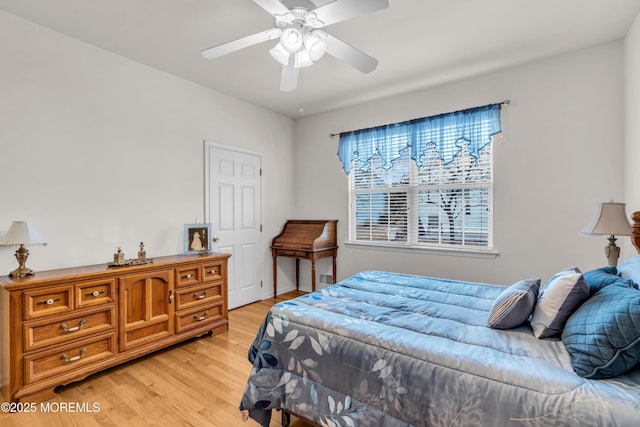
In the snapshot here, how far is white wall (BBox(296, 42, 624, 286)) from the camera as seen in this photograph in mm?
2791

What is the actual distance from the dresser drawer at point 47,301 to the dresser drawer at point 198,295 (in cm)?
83

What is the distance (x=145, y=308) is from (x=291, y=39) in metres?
2.43

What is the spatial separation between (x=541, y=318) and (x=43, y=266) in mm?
3402

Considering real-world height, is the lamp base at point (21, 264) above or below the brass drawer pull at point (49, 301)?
above

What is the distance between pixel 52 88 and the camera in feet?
8.25

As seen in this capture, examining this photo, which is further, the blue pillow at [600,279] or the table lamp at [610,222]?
the table lamp at [610,222]

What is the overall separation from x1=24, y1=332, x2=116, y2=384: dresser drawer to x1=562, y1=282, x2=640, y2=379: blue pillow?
295cm

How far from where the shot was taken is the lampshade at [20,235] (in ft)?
6.88

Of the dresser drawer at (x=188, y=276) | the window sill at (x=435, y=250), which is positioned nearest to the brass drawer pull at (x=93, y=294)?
the dresser drawer at (x=188, y=276)

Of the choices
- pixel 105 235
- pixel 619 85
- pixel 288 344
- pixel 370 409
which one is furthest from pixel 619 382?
pixel 105 235

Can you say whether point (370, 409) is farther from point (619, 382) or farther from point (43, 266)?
point (43, 266)

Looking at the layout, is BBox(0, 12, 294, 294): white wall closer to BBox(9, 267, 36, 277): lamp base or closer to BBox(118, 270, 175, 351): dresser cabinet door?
BBox(9, 267, 36, 277): lamp base

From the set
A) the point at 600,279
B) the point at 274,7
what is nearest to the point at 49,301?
the point at 274,7

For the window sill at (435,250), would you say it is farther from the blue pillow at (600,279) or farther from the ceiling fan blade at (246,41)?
the ceiling fan blade at (246,41)
